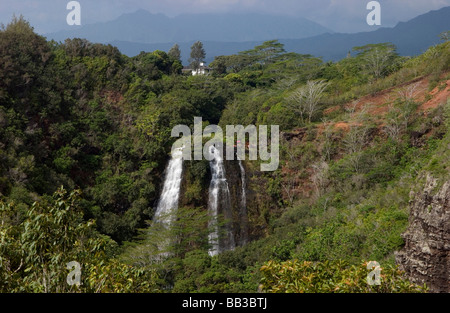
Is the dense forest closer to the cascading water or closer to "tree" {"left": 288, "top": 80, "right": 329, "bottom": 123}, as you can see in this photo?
"tree" {"left": 288, "top": 80, "right": 329, "bottom": 123}

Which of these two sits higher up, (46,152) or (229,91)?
(229,91)

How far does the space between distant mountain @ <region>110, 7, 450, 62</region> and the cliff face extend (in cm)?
2112

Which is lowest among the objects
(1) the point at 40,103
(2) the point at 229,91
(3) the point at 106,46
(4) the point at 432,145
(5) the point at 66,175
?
(5) the point at 66,175

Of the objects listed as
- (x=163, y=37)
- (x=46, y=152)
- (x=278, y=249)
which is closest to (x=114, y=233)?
(x=46, y=152)

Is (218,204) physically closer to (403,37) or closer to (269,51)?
(269,51)

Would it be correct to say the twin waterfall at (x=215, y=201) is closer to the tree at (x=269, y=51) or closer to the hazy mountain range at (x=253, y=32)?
the tree at (x=269, y=51)

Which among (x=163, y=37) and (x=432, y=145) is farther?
(x=163, y=37)

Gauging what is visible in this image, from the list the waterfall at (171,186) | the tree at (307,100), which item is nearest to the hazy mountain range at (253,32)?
the tree at (307,100)

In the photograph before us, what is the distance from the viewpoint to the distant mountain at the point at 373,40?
157ft
